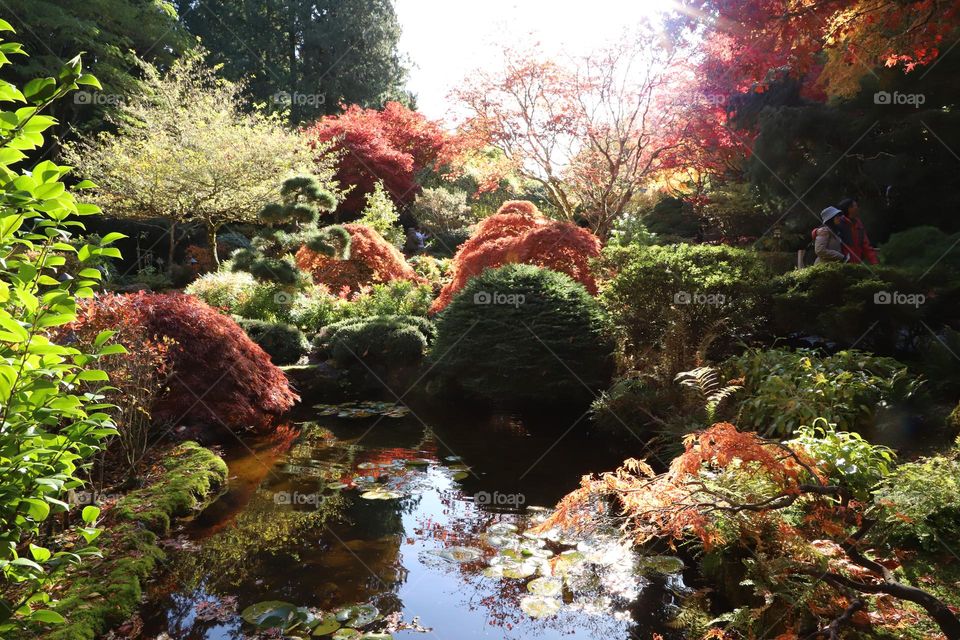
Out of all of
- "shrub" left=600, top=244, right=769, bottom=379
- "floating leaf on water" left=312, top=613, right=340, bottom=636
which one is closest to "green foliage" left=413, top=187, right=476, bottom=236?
"shrub" left=600, top=244, right=769, bottom=379

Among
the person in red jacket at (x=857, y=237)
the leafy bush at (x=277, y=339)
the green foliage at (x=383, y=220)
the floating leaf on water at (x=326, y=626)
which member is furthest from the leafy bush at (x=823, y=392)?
the green foliage at (x=383, y=220)

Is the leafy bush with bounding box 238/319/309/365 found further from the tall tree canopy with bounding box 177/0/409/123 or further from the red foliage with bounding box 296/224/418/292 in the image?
the tall tree canopy with bounding box 177/0/409/123

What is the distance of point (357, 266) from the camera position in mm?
12734

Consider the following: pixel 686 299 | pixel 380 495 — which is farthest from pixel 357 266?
pixel 380 495

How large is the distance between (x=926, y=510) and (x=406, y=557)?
2968 millimetres

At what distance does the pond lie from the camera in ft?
11.0

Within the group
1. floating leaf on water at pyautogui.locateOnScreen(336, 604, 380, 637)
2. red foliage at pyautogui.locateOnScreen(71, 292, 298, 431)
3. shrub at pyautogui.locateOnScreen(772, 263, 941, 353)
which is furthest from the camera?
shrub at pyautogui.locateOnScreen(772, 263, 941, 353)

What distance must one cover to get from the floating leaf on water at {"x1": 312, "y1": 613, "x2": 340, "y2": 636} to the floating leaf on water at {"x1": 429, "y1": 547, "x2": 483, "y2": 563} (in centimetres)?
102

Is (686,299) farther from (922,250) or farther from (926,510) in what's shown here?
(926,510)

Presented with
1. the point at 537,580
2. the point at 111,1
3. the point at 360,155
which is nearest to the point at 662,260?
the point at 537,580

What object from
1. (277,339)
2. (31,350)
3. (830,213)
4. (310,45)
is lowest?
(277,339)

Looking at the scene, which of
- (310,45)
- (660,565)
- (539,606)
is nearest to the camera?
(539,606)

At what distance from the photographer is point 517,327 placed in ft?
24.5

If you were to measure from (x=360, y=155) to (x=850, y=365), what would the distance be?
1671 centimetres
